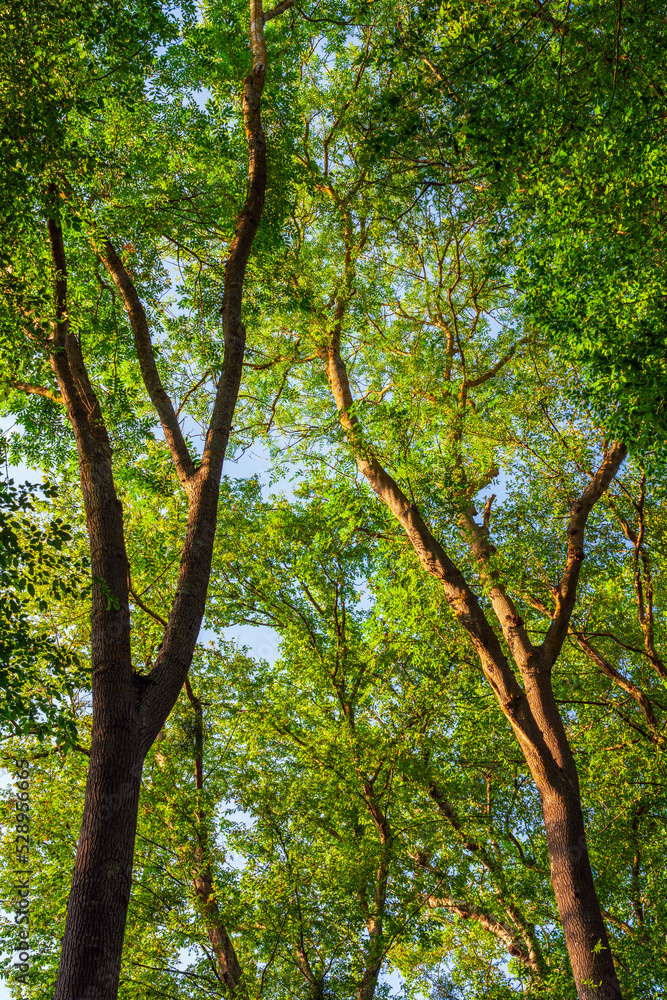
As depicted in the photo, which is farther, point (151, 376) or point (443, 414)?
point (443, 414)

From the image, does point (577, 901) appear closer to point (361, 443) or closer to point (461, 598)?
point (461, 598)

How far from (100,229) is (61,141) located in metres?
1.45

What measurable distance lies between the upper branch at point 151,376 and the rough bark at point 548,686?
11.3ft

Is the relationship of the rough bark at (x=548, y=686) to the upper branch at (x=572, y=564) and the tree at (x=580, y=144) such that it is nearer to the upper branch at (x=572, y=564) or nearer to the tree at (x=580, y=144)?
the upper branch at (x=572, y=564)

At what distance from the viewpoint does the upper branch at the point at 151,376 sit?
639cm

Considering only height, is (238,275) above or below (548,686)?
above

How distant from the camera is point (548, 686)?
8.35 metres

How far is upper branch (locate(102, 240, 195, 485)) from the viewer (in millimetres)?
6395

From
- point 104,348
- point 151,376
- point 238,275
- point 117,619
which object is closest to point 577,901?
point 117,619

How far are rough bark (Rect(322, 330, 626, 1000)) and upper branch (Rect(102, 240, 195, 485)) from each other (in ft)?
11.3

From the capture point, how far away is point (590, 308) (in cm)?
608

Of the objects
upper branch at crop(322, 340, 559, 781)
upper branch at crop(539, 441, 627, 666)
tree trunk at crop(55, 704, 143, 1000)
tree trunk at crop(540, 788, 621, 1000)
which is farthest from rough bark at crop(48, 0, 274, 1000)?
tree trunk at crop(540, 788, 621, 1000)

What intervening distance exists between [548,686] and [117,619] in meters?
5.83

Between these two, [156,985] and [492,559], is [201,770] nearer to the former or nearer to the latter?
[156,985]
